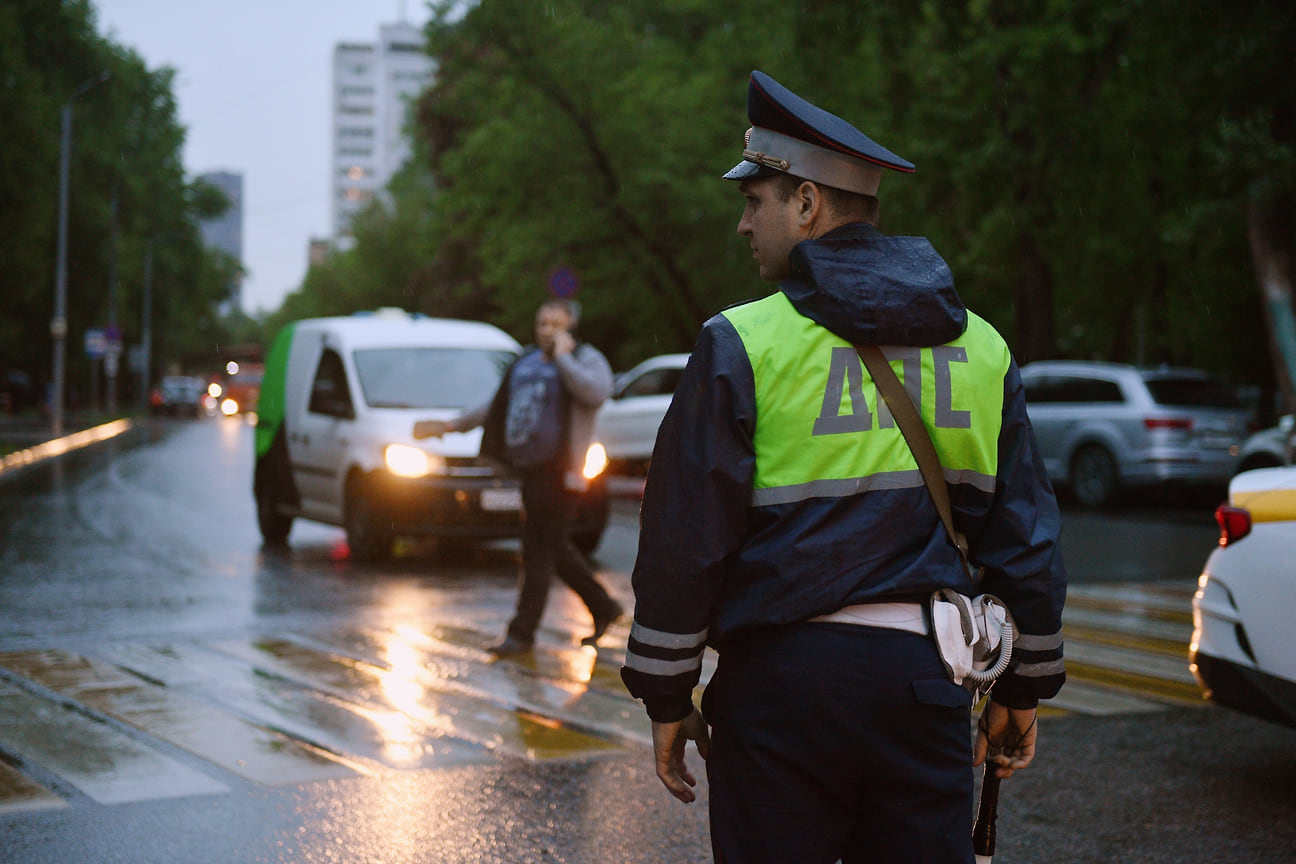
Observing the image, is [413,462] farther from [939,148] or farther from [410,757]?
[939,148]

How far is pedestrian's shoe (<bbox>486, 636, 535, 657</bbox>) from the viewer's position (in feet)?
25.9

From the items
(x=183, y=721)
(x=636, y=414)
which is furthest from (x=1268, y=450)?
(x=183, y=721)

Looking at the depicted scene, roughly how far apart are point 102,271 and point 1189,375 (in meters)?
40.9

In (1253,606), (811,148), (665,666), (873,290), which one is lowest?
(1253,606)

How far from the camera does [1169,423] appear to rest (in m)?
18.8

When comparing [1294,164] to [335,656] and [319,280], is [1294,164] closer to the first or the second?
[335,656]

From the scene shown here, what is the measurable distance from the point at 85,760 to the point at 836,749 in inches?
153

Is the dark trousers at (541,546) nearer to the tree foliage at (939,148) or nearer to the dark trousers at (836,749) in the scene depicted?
the dark trousers at (836,749)

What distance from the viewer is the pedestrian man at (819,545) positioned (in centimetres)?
250

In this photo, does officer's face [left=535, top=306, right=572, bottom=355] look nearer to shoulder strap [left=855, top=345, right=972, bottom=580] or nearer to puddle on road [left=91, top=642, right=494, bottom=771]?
puddle on road [left=91, top=642, right=494, bottom=771]

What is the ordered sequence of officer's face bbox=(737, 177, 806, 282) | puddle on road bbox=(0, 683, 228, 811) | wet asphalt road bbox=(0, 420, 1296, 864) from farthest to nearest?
puddle on road bbox=(0, 683, 228, 811) → wet asphalt road bbox=(0, 420, 1296, 864) → officer's face bbox=(737, 177, 806, 282)

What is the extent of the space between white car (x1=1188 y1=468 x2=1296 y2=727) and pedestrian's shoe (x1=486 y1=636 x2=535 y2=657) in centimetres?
349

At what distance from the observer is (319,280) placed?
8469 centimetres

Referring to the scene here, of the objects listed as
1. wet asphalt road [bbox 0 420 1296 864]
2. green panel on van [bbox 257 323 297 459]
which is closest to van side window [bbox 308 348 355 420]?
green panel on van [bbox 257 323 297 459]
